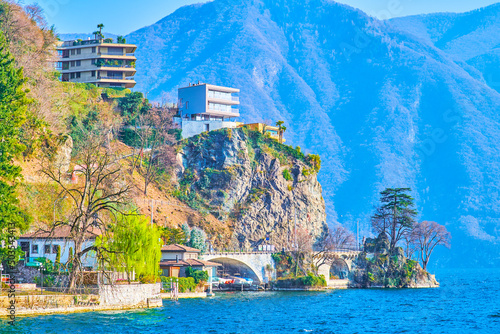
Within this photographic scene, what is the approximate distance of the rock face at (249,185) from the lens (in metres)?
131

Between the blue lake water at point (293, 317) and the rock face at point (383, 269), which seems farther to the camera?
the rock face at point (383, 269)

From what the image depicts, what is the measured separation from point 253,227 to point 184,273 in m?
34.5

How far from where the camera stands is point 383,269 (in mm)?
138000

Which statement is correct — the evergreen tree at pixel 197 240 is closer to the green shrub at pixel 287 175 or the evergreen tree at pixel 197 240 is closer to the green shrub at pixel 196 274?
the green shrub at pixel 196 274

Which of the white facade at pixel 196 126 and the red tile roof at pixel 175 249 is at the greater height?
the white facade at pixel 196 126

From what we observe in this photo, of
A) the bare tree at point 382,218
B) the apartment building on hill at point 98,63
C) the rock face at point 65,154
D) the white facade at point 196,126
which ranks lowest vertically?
the bare tree at point 382,218

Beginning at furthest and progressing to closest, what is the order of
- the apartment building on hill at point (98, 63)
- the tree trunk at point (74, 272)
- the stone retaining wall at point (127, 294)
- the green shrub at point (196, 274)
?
the apartment building on hill at point (98, 63)
the green shrub at point (196, 274)
the stone retaining wall at point (127, 294)
the tree trunk at point (74, 272)

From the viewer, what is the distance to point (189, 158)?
444 ft

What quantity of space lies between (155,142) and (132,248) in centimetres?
6076

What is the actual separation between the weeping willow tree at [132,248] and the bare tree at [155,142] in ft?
168

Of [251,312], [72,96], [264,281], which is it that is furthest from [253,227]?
[251,312]

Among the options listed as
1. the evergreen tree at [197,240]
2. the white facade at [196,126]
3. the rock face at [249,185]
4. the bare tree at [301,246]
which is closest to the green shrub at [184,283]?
the evergreen tree at [197,240]

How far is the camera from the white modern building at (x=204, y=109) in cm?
14025

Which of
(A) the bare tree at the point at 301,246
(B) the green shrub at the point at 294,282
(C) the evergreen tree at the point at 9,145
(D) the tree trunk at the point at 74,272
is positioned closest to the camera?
(C) the evergreen tree at the point at 9,145
